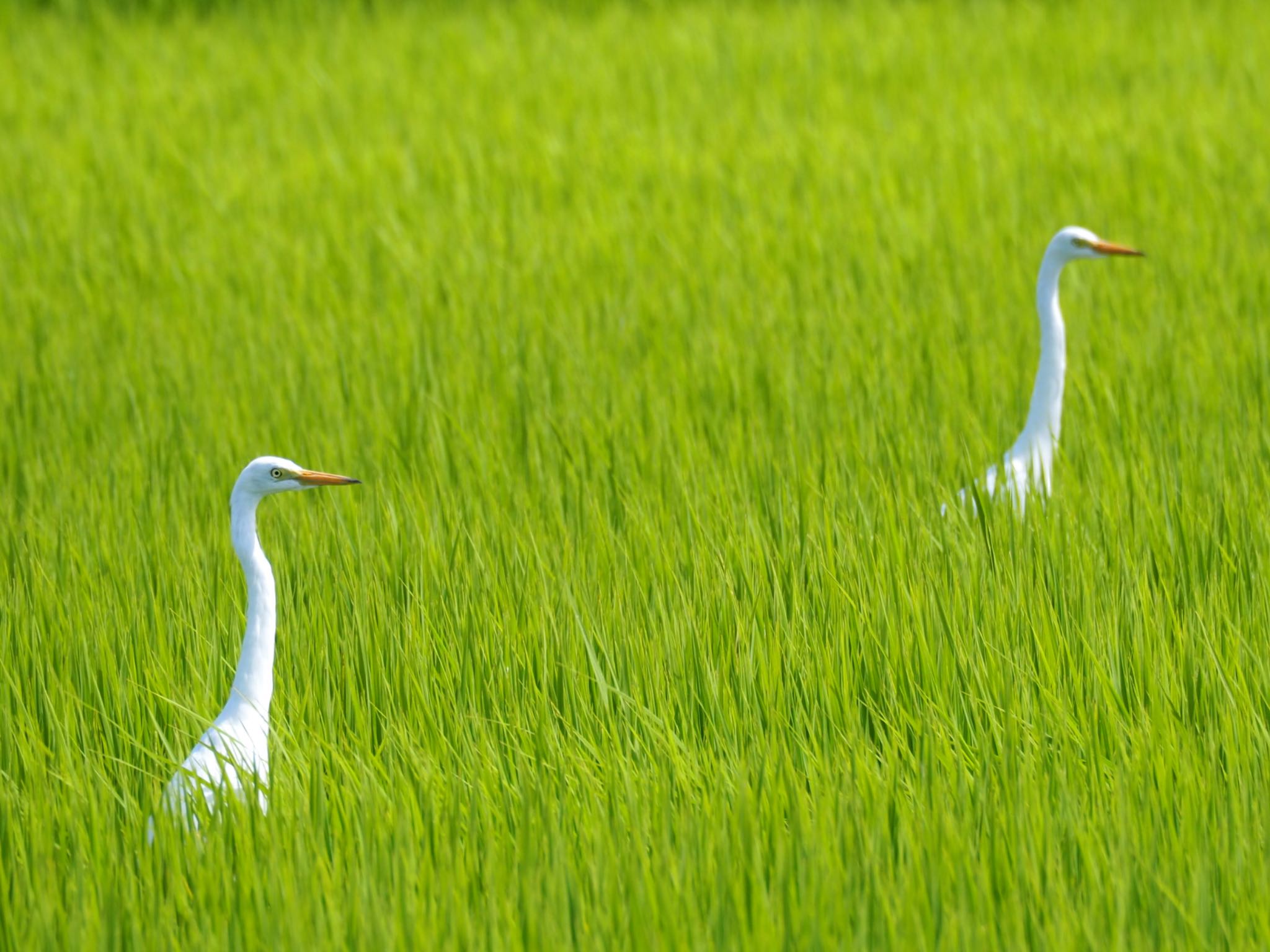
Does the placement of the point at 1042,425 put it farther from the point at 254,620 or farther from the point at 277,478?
the point at 254,620

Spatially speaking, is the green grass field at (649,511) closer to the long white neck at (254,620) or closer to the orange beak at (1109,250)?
the long white neck at (254,620)

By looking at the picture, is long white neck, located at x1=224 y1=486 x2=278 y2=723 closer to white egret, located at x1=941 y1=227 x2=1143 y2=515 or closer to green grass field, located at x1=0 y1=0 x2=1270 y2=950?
green grass field, located at x1=0 y1=0 x2=1270 y2=950


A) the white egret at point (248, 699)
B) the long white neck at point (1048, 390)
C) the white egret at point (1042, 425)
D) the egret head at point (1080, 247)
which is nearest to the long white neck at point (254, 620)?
the white egret at point (248, 699)

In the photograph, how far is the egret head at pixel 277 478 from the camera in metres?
3.07

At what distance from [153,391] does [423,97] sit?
4.43m

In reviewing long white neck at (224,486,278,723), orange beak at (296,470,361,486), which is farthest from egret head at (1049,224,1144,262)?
long white neck at (224,486,278,723)

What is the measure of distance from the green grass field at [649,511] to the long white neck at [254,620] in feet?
0.41

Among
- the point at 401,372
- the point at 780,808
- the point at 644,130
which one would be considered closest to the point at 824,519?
the point at 780,808

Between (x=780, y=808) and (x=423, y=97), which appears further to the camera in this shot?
(x=423, y=97)

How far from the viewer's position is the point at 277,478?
3.10 m

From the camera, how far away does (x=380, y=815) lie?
258 cm

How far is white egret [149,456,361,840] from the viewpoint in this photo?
2703mm

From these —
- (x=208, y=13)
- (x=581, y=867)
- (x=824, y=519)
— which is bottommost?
(x=581, y=867)

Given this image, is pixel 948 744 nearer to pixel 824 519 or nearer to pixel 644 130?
pixel 824 519
